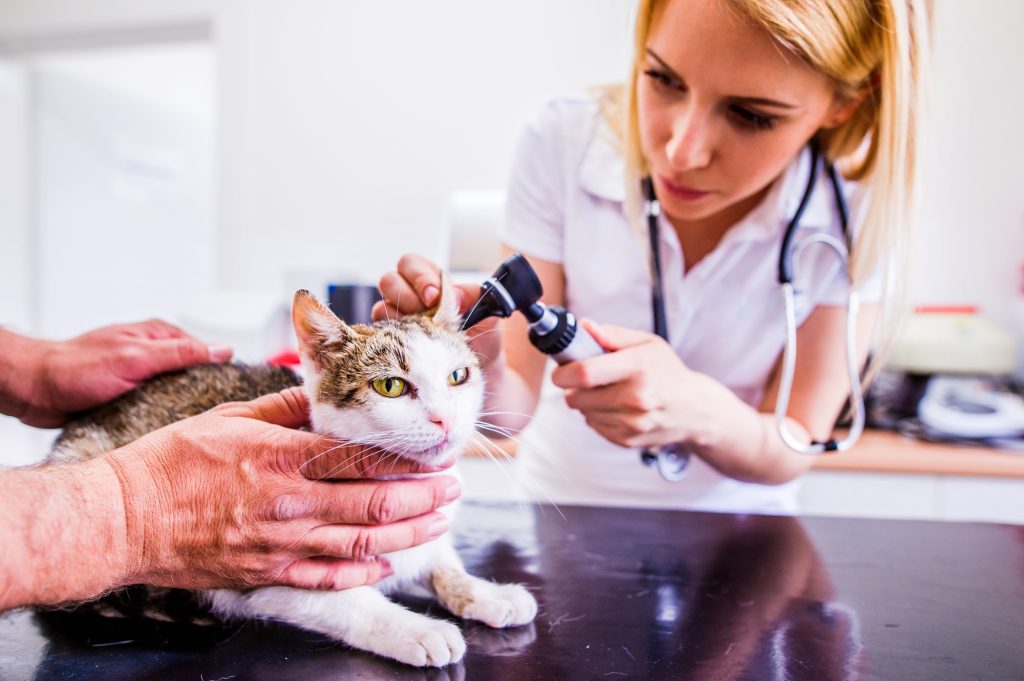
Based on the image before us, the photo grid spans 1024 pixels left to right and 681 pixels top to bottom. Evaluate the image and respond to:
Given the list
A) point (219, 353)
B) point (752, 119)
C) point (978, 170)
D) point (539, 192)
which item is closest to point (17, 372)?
point (219, 353)

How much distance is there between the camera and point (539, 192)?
37.6 inches

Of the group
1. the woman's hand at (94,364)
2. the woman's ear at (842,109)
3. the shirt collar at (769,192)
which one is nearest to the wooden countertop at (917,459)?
the shirt collar at (769,192)

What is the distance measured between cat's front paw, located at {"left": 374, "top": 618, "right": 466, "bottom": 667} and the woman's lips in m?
0.56

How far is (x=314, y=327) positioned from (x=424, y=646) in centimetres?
28

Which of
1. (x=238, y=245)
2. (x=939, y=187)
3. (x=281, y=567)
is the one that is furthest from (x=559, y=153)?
(x=238, y=245)

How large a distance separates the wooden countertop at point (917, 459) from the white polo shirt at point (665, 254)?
51 cm

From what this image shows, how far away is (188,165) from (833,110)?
1.60 metres

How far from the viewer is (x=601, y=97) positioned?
0.98m

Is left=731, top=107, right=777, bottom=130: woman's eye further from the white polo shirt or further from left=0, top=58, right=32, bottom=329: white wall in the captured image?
left=0, top=58, right=32, bottom=329: white wall

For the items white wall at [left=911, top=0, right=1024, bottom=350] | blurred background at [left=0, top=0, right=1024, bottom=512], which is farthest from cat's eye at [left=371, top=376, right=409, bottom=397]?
white wall at [left=911, top=0, right=1024, bottom=350]

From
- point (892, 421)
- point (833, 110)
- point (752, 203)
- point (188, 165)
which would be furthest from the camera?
point (188, 165)

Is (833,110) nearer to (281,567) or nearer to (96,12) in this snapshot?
(281,567)

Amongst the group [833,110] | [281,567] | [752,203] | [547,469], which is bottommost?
[547,469]

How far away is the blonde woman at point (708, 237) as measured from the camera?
636 mm
